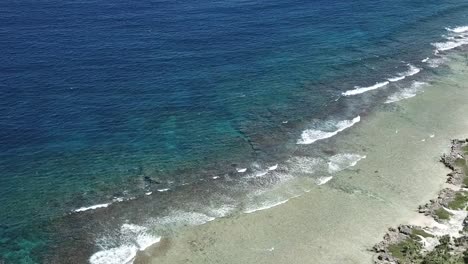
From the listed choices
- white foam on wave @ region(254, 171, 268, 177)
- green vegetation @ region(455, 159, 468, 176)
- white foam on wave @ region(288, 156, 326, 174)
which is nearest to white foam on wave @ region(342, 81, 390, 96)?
white foam on wave @ region(288, 156, 326, 174)

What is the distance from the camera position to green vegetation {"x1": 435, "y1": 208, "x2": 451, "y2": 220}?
70.1 metres

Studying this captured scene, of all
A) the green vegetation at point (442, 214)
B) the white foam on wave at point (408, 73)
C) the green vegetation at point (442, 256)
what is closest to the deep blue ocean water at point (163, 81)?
the white foam on wave at point (408, 73)

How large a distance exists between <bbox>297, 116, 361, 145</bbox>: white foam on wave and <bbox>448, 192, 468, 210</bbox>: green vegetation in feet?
73.8

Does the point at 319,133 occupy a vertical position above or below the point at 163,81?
below

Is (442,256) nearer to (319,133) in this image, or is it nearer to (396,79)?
(319,133)

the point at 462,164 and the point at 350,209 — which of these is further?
the point at 462,164

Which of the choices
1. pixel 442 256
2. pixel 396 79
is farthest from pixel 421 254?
pixel 396 79

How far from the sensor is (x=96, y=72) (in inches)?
3935

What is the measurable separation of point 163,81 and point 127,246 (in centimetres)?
4002

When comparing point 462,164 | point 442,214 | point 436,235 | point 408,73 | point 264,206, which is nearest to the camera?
point 436,235

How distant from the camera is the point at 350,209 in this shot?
2852 inches

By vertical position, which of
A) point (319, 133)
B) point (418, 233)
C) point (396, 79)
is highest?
point (396, 79)

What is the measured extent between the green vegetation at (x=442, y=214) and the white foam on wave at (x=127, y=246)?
3506 cm

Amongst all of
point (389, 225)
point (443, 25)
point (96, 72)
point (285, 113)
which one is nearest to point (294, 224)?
point (389, 225)
